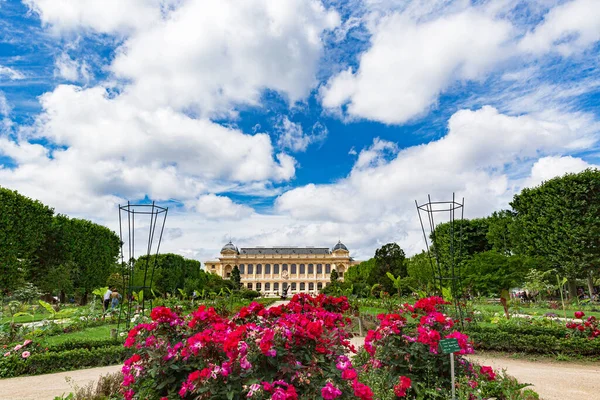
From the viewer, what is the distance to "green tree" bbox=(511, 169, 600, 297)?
21.3 m

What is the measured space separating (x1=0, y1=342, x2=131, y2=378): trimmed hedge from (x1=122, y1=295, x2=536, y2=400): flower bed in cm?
429

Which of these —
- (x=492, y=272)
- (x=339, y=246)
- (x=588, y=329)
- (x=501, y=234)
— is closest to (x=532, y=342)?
(x=588, y=329)

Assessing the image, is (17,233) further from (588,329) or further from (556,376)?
(588,329)

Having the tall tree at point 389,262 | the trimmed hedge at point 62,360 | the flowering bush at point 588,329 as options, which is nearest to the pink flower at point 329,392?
the trimmed hedge at point 62,360

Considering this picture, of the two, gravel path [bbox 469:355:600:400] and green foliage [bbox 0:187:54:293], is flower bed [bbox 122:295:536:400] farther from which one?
green foliage [bbox 0:187:54:293]

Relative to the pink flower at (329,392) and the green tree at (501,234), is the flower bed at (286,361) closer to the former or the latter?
the pink flower at (329,392)

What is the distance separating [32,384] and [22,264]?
16.2m

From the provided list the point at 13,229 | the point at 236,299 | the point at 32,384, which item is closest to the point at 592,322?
the point at 32,384

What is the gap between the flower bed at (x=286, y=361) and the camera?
3.00 metres

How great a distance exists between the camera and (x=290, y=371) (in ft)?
9.80

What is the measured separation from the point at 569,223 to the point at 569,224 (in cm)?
9

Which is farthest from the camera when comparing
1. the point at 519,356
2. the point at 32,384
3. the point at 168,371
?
the point at 519,356

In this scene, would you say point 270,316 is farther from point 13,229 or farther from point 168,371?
point 13,229

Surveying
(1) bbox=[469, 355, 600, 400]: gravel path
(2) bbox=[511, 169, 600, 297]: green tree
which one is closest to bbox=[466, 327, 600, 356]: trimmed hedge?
(1) bbox=[469, 355, 600, 400]: gravel path
